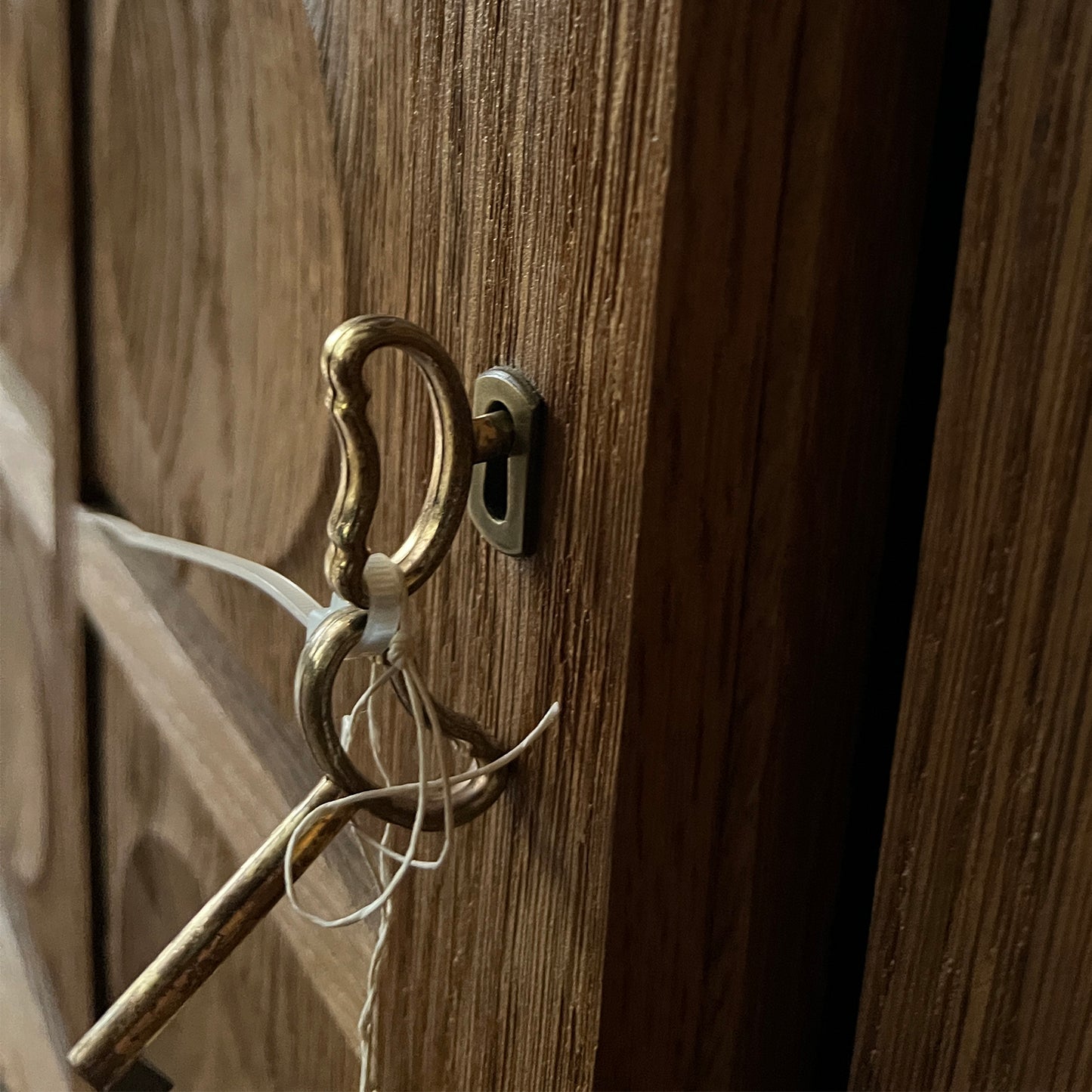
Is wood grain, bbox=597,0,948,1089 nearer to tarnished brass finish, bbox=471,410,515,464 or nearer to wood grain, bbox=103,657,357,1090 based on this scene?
tarnished brass finish, bbox=471,410,515,464

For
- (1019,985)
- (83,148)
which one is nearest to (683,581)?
Result: (1019,985)

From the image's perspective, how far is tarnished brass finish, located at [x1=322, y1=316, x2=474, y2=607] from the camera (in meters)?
0.26

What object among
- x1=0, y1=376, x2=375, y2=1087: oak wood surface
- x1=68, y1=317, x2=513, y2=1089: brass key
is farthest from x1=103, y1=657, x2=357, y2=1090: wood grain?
x1=68, y1=317, x2=513, y2=1089: brass key

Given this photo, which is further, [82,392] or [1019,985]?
[82,392]

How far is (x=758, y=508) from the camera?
0.97ft

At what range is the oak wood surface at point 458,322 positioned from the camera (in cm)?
27

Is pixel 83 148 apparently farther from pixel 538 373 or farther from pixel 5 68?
pixel 538 373

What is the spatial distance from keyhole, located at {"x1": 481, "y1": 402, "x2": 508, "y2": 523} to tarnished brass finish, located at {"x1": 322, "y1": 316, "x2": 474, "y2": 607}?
22 millimetres

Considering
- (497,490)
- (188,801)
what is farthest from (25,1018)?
(497,490)

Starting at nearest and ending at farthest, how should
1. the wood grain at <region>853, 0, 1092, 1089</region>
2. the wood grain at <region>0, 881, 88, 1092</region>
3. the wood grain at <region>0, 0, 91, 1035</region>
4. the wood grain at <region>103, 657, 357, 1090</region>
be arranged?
the wood grain at <region>853, 0, 1092, 1089</region>, the wood grain at <region>103, 657, 357, 1090</region>, the wood grain at <region>0, 0, 91, 1035</region>, the wood grain at <region>0, 881, 88, 1092</region>

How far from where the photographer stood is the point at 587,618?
290 millimetres

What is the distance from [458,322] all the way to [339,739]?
124 mm

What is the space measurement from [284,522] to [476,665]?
13 cm

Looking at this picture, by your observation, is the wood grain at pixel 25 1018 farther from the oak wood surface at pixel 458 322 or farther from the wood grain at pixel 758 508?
the wood grain at pixel 758 508
